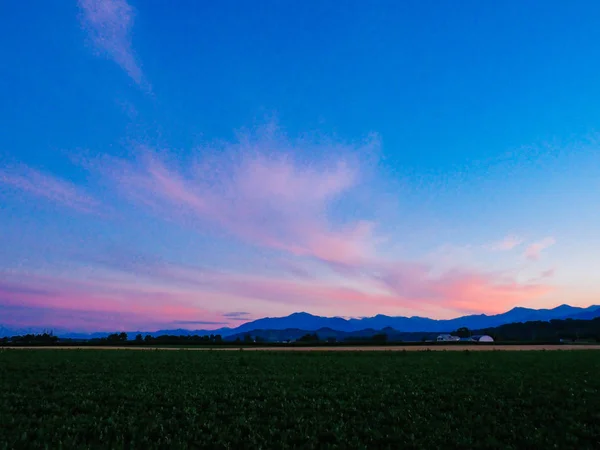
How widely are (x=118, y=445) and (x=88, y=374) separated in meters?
20.8

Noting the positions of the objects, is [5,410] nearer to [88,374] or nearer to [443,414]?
[88,374]

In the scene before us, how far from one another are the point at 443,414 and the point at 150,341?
11331cm

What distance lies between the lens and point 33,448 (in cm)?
1366

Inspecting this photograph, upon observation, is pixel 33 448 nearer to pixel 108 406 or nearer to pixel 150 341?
pixel 108 406

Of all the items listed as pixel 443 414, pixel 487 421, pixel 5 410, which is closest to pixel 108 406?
pixel 5 410

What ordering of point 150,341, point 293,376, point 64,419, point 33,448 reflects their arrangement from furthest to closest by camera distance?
point 150,341, point 293,376, point 64,419, point 33,448

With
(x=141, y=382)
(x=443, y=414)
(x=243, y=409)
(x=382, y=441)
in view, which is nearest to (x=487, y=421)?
(x=443, y=414)

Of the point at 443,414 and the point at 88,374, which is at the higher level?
the point at 88,374

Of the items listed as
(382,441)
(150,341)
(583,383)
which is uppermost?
(150,341)

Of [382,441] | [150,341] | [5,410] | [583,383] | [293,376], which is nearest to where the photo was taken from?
[382,441]

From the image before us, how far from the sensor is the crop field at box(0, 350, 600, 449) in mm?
15055

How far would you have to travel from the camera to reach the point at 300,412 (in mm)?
19094

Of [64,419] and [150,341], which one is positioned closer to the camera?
[64,419]

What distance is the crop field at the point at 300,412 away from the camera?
49.4 ft
